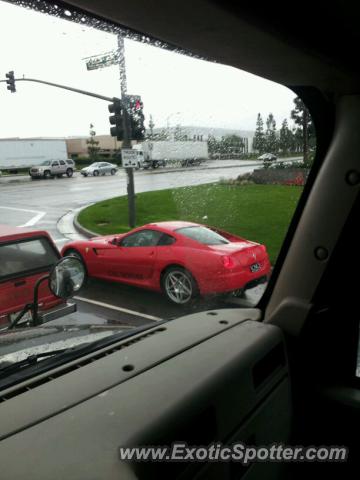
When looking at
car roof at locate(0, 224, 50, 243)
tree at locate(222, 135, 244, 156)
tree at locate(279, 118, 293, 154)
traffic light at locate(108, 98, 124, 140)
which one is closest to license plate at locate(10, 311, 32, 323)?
car roof at locate(0, 224, 50, 243)

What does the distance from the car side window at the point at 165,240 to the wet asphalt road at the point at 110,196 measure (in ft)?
1.08

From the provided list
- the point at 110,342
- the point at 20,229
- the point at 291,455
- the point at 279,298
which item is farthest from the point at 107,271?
the point at 291,455

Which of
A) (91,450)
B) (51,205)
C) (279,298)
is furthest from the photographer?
(51,205)

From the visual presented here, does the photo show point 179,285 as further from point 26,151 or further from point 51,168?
point 51,168

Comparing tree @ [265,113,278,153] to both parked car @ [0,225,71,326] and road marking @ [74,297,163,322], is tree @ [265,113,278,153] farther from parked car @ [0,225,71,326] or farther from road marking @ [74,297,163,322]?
parked car @ [0,225,71,326]

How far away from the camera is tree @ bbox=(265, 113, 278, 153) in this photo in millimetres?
2333

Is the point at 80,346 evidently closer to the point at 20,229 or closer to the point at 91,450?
the point at 91,450

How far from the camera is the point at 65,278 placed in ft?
6.27

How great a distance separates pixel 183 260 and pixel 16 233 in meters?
0.93

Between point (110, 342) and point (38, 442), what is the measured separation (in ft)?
2.18

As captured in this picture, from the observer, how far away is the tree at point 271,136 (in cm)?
233

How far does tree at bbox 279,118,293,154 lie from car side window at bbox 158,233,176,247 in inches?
31.9

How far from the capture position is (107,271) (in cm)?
269

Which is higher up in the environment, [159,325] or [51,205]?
[51,205]
